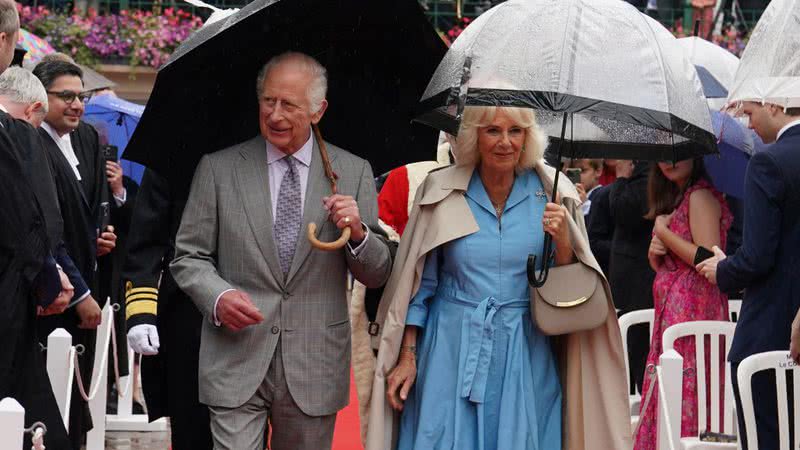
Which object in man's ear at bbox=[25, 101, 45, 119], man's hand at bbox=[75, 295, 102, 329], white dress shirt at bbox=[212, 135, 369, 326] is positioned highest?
man's ear at bbox=[25, 101, 45, 119]

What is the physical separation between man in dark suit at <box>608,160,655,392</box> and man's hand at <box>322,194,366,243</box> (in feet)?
A: 14.4

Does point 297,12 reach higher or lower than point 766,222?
higher

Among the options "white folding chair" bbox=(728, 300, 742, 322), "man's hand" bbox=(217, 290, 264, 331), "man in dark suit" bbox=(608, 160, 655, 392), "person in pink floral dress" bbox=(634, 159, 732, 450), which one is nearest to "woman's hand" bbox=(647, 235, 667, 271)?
"person in pink floral dress" bbox=(634, 159, 732, 450)

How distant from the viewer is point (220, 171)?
17.6ft

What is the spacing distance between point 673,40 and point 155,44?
50.3 feet

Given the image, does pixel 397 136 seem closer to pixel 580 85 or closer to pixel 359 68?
pixel 359 68

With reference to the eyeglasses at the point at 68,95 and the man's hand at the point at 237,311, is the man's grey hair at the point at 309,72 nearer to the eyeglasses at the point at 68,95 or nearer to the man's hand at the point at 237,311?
the man's hand at the point at 237,311

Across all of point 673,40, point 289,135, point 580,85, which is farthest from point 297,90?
point 673,40

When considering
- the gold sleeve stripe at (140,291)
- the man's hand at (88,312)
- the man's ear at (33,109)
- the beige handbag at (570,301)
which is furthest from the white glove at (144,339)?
the man's ear at (33,109)

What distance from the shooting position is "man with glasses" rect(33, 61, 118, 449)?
7.75 metres

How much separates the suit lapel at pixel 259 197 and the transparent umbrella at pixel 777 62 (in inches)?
78.3

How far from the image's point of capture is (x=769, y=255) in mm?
6070

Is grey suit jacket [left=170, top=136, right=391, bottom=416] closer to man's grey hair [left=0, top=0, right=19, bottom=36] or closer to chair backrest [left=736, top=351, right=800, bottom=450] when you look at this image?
man's grey hair [left=0, top=0, right=19, bottom=36]

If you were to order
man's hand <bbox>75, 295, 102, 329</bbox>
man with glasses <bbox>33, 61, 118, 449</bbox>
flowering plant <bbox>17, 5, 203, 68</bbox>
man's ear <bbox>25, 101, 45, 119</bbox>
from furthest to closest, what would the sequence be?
1. flowering plant <bbox>17, 5, 203, 68</bbox>
2. man with glasses <bbox>33, 61, 118, 449</bbox>
3. man's ear <bbox>25, 101, 45, 119</bbox>
4. man's hand <bbox>75, 295, 102, 329</bbox>
